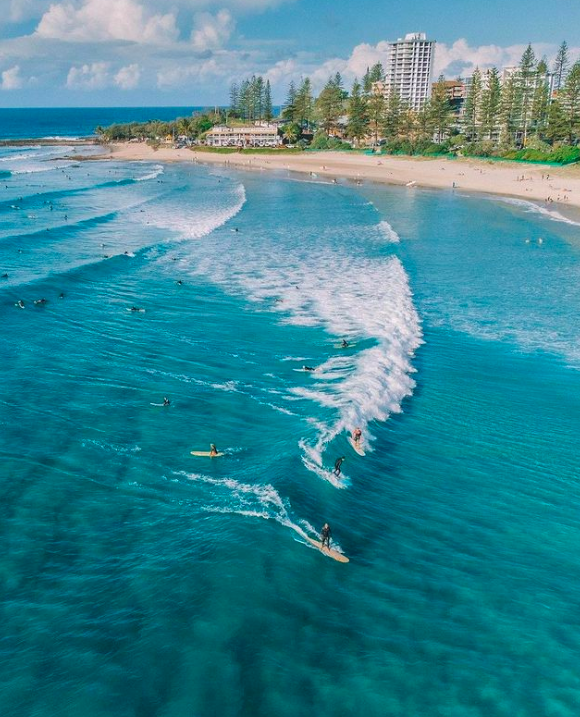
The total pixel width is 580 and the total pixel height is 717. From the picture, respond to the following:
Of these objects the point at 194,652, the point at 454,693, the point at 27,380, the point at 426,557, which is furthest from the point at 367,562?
the point at 27,380

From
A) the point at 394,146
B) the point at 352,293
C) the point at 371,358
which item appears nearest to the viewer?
the point at 371,358

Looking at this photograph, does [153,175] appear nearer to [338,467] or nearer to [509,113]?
[509,113]

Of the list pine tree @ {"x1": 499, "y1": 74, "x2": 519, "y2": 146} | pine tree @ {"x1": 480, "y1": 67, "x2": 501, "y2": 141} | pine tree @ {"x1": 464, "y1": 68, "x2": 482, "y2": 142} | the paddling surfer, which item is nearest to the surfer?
the paddling surfer

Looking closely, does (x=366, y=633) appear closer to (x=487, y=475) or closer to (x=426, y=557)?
(x=426, y=557)

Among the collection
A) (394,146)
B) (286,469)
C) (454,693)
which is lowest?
(454,693)

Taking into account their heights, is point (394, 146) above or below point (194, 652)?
above

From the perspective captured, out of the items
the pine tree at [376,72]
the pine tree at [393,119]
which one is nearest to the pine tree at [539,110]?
the pine tree at [393,119]

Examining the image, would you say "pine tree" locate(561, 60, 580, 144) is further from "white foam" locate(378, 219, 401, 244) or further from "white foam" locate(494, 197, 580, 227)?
"white foam" locate(378, 219, 401, 244)

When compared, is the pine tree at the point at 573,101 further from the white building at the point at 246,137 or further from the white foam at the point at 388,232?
the white building at the point at 246,137
